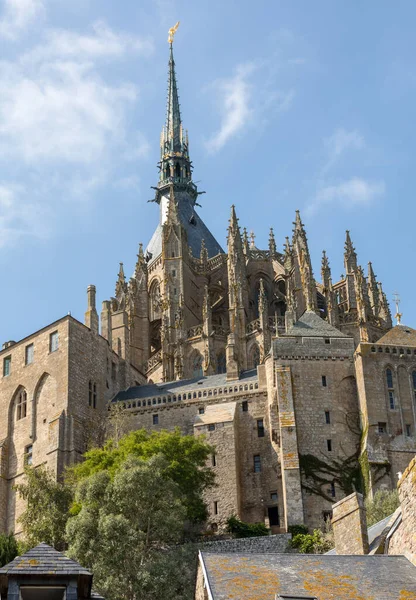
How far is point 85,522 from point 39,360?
21859 millimetres

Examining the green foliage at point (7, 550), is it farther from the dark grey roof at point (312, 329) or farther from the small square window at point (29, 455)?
the dark grey roof at point (312, 329)

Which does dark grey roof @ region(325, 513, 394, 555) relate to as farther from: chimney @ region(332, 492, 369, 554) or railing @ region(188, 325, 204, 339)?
railing @ region(188, 325, 204, 339)

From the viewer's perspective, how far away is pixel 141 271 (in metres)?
94.1

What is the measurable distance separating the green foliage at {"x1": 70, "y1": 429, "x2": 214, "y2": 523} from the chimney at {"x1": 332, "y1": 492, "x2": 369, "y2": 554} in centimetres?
2262

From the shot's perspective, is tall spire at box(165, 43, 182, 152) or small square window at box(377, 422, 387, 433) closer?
small square window at box(377, 422, 387, 433)

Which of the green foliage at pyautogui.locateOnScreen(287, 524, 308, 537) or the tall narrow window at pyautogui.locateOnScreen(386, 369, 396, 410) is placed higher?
the tall narrow window at pyautogui.locateOnScreen(386, 369, 396, 410)

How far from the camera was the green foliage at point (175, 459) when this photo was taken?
54031 mm

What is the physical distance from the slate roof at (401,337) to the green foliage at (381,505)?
34.7 feet

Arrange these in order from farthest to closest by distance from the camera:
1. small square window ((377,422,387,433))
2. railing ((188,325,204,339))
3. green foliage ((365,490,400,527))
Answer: railing ((188,325,204,339)), small square window ((377,422,387,433)), green foliage ((365,490,400,527))

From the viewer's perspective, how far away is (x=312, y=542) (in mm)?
52312

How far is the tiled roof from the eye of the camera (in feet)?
202

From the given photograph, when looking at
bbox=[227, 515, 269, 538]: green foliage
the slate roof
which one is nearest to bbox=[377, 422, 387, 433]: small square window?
the slate roof

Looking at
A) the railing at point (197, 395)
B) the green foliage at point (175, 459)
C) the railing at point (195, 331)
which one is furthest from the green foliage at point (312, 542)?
the railing at point (195, 331)

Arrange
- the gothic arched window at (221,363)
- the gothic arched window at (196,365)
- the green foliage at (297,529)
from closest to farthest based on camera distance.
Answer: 1. the green foliage at (297,529)
2. the gothic arched window at (221,363)
3. the gothic arched window at (196,365)
